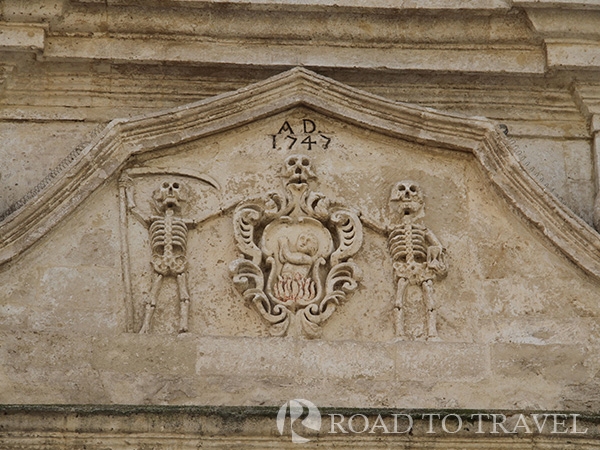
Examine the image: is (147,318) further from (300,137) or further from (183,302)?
(300,137)

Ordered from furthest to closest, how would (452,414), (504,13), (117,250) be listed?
(504,13) < (117,250) < (452,414)

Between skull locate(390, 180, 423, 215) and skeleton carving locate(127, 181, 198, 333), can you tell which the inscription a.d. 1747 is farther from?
skeleton carving locate(127, 181, 198, 333)

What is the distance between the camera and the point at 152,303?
888cm

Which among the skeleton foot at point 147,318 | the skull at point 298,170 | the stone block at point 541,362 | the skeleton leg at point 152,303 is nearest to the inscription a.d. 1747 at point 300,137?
the skull at point 298,170

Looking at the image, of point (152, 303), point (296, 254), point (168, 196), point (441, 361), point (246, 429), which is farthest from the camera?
point (168, 196)

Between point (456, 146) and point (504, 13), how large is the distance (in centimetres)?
80

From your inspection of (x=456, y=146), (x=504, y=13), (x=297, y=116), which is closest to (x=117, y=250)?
(x=297, y=116)

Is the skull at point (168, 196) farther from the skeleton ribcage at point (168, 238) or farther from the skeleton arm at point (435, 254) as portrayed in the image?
the skeleton arm at point (435, 254)

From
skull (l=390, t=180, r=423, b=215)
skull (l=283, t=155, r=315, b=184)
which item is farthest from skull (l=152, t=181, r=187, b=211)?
skull (l=390, t=180, r=423, b=215)

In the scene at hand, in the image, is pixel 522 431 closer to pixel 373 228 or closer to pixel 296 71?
pixel 373 228

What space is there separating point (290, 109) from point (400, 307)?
1.21 meters

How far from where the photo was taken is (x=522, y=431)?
8.23m

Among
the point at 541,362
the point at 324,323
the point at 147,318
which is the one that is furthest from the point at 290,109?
the point at 541,362

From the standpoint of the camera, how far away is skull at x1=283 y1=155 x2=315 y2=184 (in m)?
9.27
